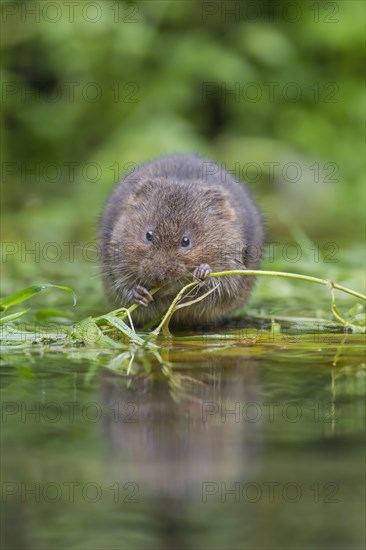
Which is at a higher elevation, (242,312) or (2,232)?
(2,232)

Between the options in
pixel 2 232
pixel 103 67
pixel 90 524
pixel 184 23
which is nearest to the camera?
pixel 90 524

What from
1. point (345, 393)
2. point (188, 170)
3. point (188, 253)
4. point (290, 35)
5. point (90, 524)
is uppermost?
point (290, 35)

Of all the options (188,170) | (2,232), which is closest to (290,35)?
(2,232)

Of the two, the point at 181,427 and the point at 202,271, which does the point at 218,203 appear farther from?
the point at 181,427

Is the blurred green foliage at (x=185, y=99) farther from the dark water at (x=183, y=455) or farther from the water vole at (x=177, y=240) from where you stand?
the dark water at (x=183, y=455)

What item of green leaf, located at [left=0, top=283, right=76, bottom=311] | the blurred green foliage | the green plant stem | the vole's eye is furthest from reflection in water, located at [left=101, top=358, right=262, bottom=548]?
the blurred green foliage

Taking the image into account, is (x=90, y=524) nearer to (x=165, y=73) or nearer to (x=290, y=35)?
(x=165, y=73)

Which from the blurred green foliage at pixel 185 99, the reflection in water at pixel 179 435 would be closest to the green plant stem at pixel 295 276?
the reflection in water at pixel 179 435

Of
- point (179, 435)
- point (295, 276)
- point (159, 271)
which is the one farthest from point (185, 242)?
point (179, 435)
